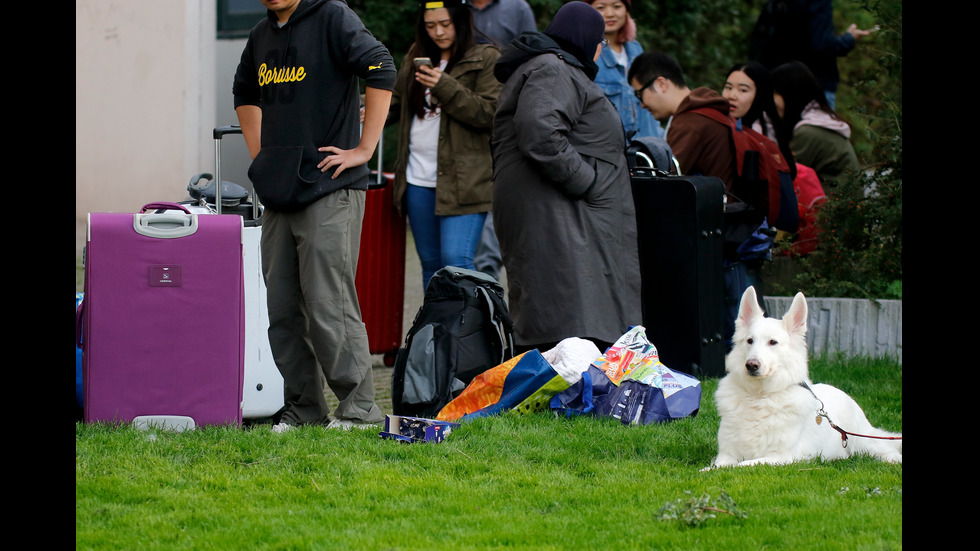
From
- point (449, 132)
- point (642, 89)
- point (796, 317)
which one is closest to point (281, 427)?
point (796, 317)

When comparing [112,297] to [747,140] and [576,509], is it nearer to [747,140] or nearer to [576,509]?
[576,509]

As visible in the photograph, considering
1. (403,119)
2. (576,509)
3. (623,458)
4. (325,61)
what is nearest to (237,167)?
(403,119)

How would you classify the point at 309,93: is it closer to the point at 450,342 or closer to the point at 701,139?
the point at 450,342

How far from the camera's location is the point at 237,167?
7285mm

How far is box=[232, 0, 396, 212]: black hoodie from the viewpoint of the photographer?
218 inches

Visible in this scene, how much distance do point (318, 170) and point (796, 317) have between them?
2.21 m

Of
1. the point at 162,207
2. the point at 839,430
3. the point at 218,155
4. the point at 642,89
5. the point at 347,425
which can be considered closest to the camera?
the point at 839,430

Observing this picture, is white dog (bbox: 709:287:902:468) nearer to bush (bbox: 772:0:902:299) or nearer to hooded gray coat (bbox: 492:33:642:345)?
hooded gray coat (bbox: 492:33:642:345)

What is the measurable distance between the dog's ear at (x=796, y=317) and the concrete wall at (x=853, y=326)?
3.30 meters

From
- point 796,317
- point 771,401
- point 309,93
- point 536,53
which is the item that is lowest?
point 771,401

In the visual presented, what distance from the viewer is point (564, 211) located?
21.9 ft

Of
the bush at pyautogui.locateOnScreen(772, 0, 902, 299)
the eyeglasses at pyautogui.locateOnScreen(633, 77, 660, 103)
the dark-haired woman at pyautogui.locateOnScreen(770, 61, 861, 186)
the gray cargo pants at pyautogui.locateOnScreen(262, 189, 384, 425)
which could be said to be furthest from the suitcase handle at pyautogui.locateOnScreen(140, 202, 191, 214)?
the dark-haired woman at pyautogui.locateOnScreen(770, 61, 861, 186)

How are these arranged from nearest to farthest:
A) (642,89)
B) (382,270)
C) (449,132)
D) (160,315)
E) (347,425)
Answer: (160,315) < (347,425) < (449,132) < (382,270) < (642,89)
